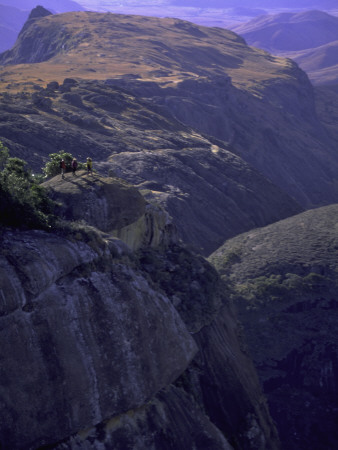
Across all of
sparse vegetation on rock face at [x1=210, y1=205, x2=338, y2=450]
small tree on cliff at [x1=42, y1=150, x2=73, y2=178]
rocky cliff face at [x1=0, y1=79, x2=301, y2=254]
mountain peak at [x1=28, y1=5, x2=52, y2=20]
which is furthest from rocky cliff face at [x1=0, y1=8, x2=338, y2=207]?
small tree on cliff at [x1=42, y1=150, x2=73, y2=178]

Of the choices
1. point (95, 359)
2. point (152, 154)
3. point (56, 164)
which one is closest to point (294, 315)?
point (56, 164)

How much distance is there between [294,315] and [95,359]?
74.2 ft

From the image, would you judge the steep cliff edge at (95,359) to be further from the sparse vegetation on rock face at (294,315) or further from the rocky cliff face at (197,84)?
the rocky cliff face at (197,84)

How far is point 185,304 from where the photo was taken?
2080 cm

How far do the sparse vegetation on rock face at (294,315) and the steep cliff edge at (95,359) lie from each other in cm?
857

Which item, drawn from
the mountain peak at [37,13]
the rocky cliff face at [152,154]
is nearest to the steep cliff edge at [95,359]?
the rocky cliff face at [152,154]

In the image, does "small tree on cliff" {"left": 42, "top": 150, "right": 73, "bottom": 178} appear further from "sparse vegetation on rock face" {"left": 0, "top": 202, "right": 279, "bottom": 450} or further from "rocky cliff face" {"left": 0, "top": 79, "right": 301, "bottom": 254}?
"rocky cliff face" {"left": 0, "top": 79, "right": 301, "bottom": 254}

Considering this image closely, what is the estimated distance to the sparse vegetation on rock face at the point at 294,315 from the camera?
26.8 metres

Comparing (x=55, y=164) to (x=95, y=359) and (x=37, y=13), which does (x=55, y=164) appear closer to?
(x=95, y=359)

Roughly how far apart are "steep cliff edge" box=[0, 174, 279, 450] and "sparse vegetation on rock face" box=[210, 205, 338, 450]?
8.57m

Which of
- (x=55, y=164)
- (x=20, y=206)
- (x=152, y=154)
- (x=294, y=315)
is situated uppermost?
(x=55, y=164)

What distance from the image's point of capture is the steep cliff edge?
1275 cm

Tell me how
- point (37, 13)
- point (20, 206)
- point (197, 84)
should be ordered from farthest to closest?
point (37, 13) → point (197, 84) → point (20, 206)

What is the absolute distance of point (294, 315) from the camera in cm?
3372
